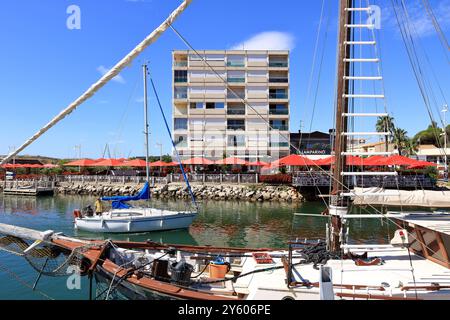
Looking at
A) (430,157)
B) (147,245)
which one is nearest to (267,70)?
(430,157)

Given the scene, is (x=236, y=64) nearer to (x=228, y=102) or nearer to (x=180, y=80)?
(x=228, y=102)

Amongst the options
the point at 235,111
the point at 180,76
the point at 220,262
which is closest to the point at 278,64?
the point at 235,111

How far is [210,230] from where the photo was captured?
27250mm

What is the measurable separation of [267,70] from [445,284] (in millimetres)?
59527

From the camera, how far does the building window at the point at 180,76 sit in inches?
2518

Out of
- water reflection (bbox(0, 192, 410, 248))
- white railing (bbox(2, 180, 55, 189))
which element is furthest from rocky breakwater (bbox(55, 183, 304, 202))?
white railing (bbox(2, 180, 55, 189))

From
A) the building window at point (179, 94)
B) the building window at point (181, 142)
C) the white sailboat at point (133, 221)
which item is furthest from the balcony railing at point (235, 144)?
the white sailboat at point (133, 221)

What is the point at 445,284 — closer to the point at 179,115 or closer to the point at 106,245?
the point at 106,245

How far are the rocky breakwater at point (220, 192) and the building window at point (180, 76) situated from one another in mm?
23416

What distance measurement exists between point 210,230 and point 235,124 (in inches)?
1568

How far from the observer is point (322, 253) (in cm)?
1053

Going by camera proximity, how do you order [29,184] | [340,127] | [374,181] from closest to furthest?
[340,127], [374,181], [29,184]

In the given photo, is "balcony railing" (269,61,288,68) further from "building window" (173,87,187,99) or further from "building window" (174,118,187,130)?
"building window" (174,118,187,130)

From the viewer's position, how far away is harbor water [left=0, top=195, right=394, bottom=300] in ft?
45.8
